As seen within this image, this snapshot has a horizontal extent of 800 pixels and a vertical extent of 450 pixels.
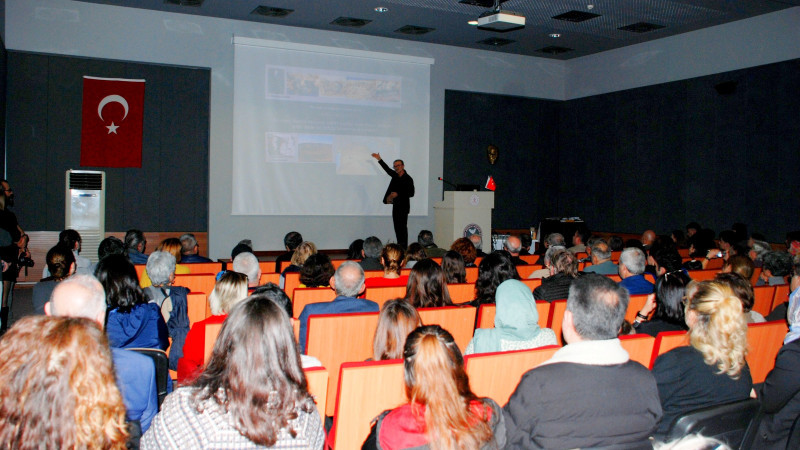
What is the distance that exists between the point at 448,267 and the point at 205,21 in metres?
7.33

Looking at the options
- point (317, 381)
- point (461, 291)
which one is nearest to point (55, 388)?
point (317, 381)

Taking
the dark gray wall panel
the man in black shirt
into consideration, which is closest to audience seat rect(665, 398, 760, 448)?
the man in black shirt

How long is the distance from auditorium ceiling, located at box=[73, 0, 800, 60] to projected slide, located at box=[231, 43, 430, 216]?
1.97 ft

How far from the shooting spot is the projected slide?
33.5 feet

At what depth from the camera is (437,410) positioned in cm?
165

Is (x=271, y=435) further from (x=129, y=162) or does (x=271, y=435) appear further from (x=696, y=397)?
(x=129, y=162)

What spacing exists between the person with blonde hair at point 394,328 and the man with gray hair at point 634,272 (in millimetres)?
2486

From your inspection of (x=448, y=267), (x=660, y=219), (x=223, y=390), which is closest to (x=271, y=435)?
(x=223, y=390)

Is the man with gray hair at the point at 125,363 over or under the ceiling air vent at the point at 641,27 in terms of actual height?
under

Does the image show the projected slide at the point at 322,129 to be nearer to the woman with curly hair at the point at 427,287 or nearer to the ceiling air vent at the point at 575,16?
the ceiling air vent at the point at 575,16

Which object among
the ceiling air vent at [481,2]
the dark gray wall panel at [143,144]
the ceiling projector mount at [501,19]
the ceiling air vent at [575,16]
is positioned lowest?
the dark gray wall panel at [143,144]

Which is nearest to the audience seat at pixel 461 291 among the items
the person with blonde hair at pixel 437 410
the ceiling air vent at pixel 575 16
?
the person with blonde hair at pixel 437 410

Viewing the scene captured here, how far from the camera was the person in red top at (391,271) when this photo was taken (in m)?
4.52

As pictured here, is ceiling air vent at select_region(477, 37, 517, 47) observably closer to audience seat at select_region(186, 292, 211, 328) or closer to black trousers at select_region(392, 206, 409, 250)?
black trousers at select_region(392, 206, 409, 250)
